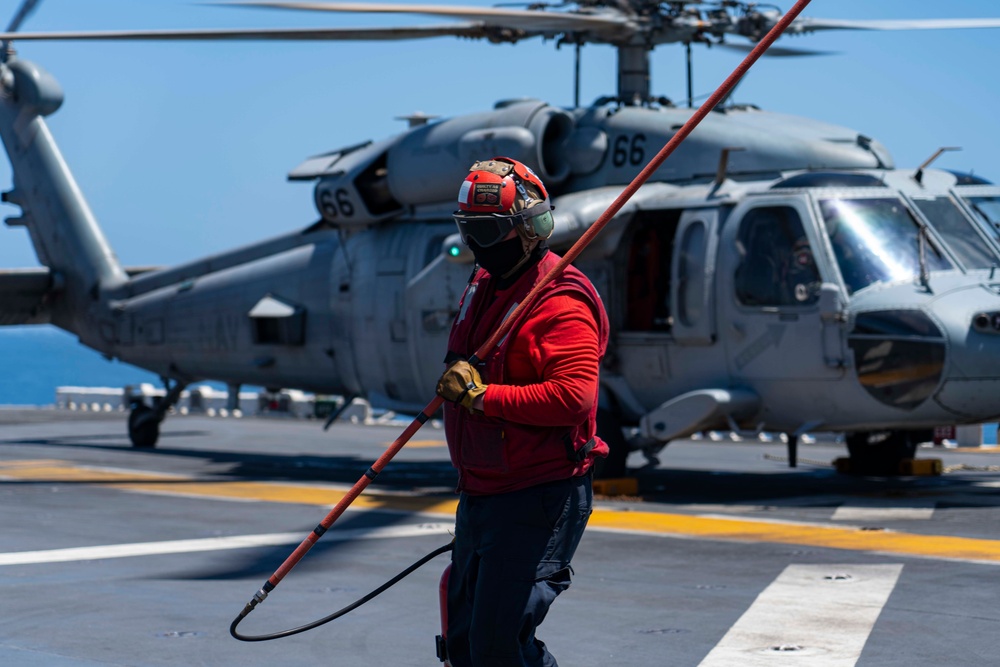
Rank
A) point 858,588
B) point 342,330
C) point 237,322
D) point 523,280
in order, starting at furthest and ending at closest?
point 237,322
point 342,330
point 858,588
point 523,280

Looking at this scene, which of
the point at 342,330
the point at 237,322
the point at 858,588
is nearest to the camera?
the point at 858,588

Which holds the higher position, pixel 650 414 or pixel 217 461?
pixel 650 414

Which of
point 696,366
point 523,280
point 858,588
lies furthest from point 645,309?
point 523,280

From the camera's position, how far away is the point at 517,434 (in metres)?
4.25

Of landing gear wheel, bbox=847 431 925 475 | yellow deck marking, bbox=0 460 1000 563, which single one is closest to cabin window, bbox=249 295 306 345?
yellow deck marking, bbox=0 460 1000 563

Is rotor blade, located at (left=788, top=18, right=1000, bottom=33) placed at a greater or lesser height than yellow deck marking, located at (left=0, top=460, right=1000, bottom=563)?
greater

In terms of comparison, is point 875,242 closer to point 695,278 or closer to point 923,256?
point 923,256

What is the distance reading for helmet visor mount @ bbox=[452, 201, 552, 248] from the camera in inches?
174

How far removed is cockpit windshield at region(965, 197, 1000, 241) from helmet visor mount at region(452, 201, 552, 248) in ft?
28.1

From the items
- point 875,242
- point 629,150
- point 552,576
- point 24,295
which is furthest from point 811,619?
point 24,295

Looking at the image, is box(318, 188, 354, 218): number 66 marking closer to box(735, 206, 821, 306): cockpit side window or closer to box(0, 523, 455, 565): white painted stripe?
box(735, 206, 821, 306): cockpit side window

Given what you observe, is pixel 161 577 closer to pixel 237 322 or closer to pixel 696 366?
pixel 696 366

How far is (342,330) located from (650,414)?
4.45m

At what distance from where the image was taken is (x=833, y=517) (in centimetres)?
1095
